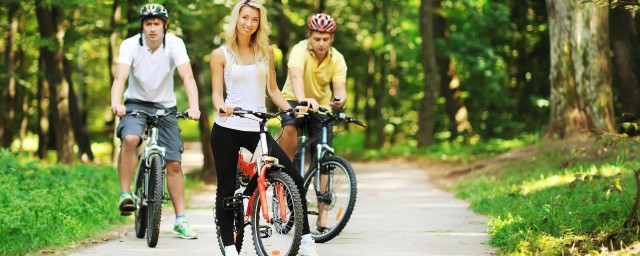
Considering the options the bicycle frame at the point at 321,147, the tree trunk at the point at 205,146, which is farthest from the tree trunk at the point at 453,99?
the bicycle frame at the point at 321,147

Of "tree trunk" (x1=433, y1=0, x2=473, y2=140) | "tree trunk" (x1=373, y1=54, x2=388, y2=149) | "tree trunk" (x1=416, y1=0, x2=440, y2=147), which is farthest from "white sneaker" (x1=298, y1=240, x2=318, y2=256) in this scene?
"tree trunk" (x1=373, y1=54, x2=388, y2=149)

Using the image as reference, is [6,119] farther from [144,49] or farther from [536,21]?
[144,49]

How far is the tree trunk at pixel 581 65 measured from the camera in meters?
14.0

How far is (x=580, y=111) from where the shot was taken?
14242 mm

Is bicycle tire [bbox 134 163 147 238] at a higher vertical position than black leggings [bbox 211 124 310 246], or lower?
lower

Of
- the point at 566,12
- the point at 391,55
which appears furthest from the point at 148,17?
the point at 391,55

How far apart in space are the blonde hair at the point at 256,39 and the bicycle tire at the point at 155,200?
177 cm

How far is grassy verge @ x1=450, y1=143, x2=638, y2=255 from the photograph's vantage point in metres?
6.89

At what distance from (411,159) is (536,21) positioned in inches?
192

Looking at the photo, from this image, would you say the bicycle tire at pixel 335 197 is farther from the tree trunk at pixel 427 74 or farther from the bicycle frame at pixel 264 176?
the tree trunk at pixel 427 74

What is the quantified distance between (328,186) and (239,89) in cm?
198

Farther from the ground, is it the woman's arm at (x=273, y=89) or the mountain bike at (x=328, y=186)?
the woman's arm at (x=273, y=89)

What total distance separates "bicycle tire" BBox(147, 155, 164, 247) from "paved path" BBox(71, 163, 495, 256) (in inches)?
4.9

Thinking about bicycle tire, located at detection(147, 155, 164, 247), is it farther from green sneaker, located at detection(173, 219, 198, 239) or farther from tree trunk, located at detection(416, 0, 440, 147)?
tree trunk, located at detection(416, 0, 440, 147)
